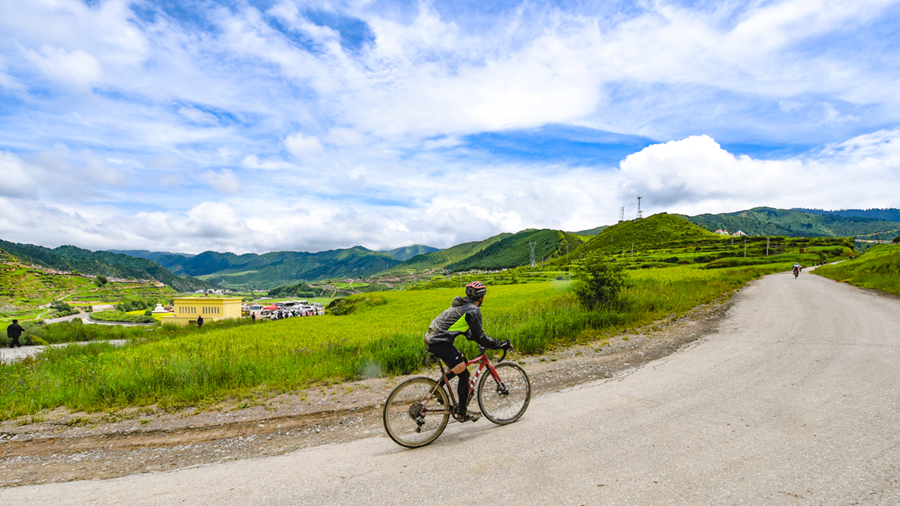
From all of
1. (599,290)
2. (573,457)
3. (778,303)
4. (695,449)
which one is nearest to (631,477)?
(573,457)

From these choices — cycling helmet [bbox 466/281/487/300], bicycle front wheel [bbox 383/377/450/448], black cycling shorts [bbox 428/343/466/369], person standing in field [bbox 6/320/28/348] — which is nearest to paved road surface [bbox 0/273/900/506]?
bicycle front wheel [bbox 383/377/450/448]

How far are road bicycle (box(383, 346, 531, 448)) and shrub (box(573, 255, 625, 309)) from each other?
459 inches

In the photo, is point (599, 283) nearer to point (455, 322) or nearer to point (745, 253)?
point (455, 322)

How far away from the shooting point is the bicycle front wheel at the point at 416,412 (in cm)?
547

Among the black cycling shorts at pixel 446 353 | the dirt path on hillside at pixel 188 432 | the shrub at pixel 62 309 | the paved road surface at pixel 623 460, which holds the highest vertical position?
the black cycling shorts at pixel 446 353

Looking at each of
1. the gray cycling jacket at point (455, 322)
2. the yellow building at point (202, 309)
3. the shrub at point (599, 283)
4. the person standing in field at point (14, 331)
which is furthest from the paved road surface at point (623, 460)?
the yellow building at point (202, 309)

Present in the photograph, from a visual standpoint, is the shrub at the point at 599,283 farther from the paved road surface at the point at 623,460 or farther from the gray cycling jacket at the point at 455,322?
the gray cycling jacket at the point at 455,322

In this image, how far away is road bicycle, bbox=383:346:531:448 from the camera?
555 centimetres

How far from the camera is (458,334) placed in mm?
5844

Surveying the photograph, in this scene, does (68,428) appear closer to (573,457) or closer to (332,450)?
(332,450)

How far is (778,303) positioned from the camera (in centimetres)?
1995

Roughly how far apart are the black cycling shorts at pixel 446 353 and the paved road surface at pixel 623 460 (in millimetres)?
1154

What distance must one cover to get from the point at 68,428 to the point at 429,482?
731 cm

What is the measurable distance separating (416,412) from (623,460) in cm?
284
